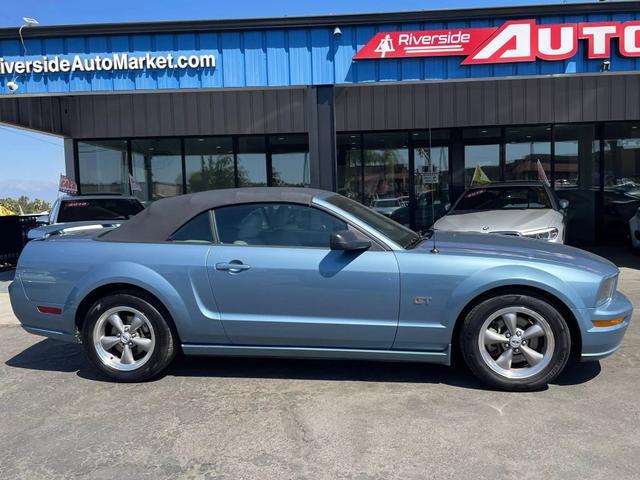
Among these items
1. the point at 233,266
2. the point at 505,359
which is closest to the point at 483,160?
the point at 505,359

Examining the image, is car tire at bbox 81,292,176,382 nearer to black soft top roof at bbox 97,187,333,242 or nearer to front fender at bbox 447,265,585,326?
black soft top roof at bbox 97,187,333,242

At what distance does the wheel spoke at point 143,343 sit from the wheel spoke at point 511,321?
2.74 m

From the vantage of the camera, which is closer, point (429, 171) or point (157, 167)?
point (429, 171)

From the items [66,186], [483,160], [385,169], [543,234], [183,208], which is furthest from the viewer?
[385,169]

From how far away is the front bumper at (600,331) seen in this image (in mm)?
3967

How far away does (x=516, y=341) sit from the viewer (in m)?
4.05

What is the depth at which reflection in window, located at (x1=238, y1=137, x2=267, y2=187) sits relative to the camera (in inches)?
541

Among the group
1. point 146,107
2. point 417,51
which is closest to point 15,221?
point 146,107

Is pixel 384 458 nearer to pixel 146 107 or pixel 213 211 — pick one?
pixel 213 211

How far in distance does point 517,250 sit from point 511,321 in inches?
23.2

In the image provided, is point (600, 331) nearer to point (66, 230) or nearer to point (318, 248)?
point (318, 248)

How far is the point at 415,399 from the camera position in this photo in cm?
404

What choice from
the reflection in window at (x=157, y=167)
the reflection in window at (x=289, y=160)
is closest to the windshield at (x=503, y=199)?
the reflection in window at (x=289, y=160)

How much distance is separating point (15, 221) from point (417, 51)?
9100 mm
